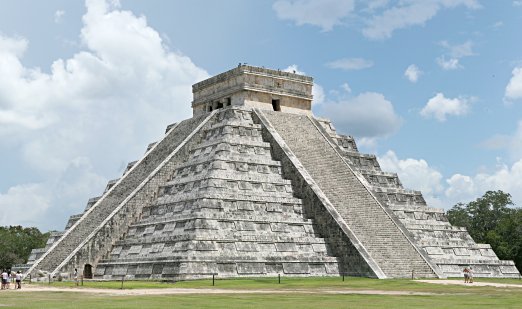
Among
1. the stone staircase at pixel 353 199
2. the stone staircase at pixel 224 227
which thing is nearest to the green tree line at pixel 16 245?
the stone staircase at pixel 224 227

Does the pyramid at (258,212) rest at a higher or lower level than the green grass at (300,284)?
higher

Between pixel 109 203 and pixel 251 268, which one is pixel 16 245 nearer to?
pixel 109 203

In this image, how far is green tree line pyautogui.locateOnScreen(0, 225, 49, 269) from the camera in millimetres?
60719

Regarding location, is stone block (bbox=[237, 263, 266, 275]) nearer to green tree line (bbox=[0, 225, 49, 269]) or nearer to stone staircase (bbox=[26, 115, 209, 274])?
stone staircase (bbox=[26, 115, 209, 274])

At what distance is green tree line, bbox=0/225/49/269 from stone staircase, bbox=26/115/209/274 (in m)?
21.3

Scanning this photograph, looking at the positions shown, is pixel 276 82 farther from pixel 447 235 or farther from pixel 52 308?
pixel 52 308

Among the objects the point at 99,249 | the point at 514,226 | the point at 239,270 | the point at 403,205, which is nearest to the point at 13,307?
the point at 239,270

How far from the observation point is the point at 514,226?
2137 inches

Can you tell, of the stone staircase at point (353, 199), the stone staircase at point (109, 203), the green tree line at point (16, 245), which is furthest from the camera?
the green tree line at point (16, 245)

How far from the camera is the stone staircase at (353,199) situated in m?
33.9

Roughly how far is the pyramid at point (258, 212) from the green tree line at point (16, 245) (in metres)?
21.0

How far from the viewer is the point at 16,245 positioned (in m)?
63.1

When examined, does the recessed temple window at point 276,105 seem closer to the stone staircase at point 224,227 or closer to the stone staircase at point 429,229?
the stone staircase at point 429,229

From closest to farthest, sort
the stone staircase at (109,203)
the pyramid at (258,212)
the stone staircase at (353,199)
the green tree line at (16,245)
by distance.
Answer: the pyramid at (258,212) < the stone staircase at (353,199) < the stone staircase at (109,203) < the green tree line at (16,245)
